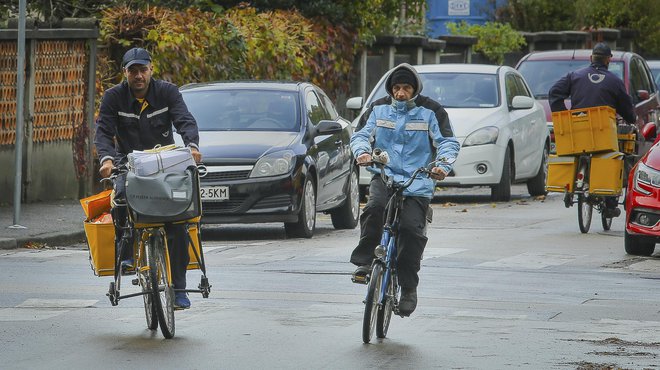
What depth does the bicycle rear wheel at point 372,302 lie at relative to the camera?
9.77 meters

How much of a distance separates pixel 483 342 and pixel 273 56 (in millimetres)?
15413

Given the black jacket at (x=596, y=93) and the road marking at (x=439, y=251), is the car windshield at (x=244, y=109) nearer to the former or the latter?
the road marking at (x=439, y=251)

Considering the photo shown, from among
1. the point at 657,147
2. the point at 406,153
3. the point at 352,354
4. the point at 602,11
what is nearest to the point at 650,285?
the point at 657,147

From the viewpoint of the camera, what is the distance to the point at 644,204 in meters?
15.2

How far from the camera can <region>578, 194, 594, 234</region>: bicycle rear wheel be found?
58.9 ft

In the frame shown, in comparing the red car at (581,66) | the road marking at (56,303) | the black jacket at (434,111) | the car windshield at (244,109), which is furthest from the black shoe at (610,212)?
the black jacket at (434,111)

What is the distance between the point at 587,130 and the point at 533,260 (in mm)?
3185

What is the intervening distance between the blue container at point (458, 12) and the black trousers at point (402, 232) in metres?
42.1

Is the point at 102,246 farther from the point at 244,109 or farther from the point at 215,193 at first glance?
the point at 244,109

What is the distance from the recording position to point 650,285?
13344 mm

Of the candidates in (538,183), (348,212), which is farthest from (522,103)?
(348,212)

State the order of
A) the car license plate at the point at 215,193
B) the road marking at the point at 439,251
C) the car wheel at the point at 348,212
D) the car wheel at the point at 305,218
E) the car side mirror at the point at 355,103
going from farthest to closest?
1. the car side mirror at the point at 355,103
2. the car wheel at the point at 348,212
3. the car wheel at the point at 305,218
4. the car license plate at the point at 215,193
5. the road marking at the point at 439,251

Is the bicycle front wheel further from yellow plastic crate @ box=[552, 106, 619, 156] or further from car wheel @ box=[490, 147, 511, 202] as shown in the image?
car wheel @ box=[490, 147, 511, 202]

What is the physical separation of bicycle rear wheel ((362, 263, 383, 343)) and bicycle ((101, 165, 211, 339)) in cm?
108
